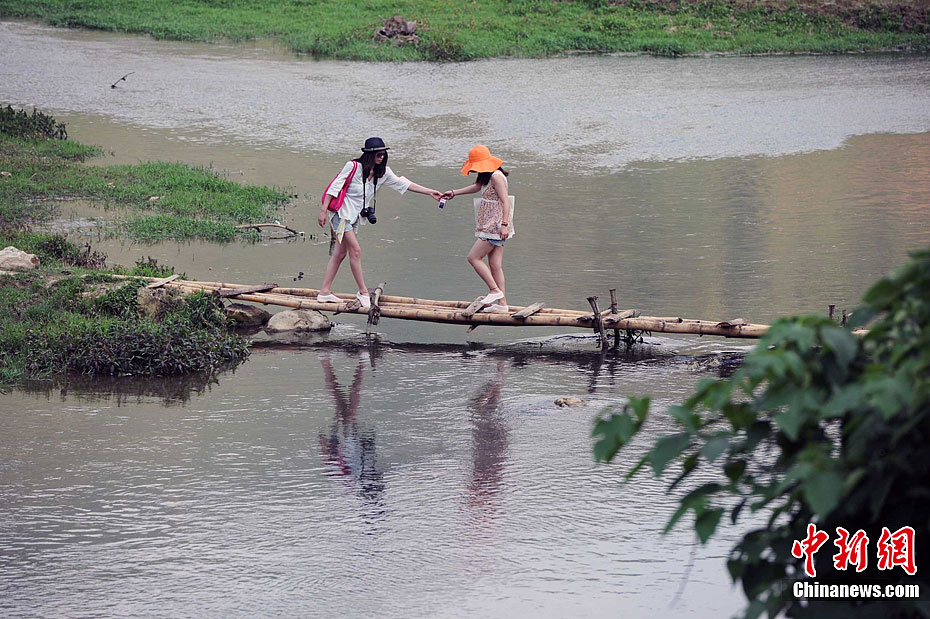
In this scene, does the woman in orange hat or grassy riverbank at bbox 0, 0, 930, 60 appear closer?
the woman in orange hat

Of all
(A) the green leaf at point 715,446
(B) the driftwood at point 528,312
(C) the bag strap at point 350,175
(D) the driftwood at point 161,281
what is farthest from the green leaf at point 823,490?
(D) the driftwood at point 161,281

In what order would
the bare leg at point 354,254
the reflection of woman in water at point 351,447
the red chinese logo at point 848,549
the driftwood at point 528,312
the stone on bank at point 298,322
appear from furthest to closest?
1. the stone on bank at point 298,322
2. the bare leg at point 354,254
3. the driftwood at point 528,312
4. the reflection of woman in water at point 351,447
5. the red chinese logo at point 848,549

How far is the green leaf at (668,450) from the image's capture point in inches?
114

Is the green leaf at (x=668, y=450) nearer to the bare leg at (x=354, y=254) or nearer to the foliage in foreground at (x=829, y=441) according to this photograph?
the foliage in foreground at (x=829, y=441)

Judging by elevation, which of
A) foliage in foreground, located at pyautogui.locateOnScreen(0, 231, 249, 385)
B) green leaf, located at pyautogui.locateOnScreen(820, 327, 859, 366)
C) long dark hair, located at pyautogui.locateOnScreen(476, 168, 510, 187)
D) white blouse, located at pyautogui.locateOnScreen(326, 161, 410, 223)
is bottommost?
foliage in foreground, located at pyautogui.locateOnScreen(0, 231, 249, 385)

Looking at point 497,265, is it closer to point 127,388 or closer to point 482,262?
point 482,262

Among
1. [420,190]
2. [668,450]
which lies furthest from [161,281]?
[668,450]

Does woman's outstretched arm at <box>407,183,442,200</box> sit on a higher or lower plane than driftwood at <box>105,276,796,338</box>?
higher

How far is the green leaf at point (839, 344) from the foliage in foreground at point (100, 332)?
664cm

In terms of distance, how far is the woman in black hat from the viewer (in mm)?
9719

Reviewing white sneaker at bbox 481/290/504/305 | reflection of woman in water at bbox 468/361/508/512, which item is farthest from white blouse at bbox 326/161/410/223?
Answer: reflection of woman in water at bbox 468/361/508/512

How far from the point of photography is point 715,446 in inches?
114

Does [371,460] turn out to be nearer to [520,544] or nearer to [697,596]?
[520,544]

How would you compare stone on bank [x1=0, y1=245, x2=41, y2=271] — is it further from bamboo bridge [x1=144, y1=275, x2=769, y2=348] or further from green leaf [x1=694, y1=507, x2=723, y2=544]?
green leaf [x1=694, y1=507, x2=723, y2=544]
